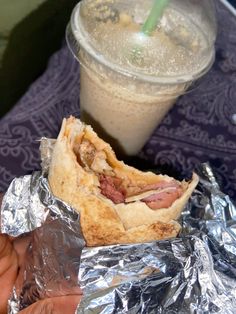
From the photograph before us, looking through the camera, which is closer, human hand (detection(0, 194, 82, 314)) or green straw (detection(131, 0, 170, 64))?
human hand (detection(0, 194, 82, 314))

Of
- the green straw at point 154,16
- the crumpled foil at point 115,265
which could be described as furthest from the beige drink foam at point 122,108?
the crumpled foil at point 115,265

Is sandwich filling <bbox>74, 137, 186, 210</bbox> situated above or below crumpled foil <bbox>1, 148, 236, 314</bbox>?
above

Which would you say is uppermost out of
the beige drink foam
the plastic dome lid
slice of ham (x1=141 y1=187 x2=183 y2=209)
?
the plastic dome lid

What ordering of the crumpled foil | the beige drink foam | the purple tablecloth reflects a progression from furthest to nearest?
1. the purple tablecloth
2. the beige drink foam
3. the crumpled foil

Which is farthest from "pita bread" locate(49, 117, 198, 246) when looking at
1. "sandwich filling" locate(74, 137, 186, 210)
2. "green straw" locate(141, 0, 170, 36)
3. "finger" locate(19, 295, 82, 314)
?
"green straw" locate(141, 0, 170, 36)

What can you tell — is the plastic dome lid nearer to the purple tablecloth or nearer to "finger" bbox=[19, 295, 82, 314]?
the purple tablecloth

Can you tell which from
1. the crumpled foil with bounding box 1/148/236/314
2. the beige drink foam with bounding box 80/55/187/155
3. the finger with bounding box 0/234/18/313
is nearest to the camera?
the crumpled foil with bounding box 1/148/236/314

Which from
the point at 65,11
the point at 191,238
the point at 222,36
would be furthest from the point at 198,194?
the point at 65,11
